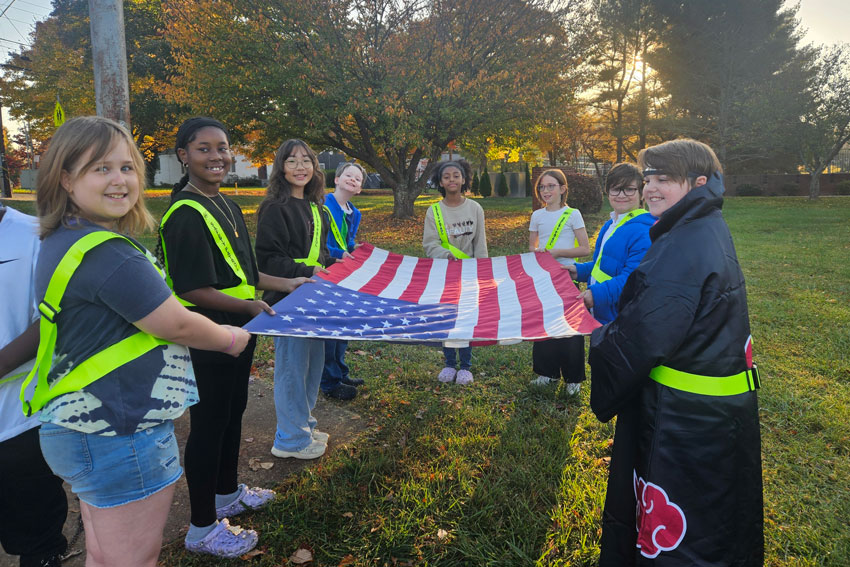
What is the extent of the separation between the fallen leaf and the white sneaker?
91 cm

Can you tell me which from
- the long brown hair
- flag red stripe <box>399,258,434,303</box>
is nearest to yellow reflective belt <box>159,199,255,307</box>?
the long brown hair

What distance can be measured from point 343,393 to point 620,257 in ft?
8.75

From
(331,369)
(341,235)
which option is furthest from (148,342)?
(331,369)

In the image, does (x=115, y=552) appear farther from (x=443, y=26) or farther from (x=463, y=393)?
(x=443, y=26)

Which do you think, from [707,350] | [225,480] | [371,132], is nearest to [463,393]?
[225,480]

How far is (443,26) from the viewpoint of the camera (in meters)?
15.2

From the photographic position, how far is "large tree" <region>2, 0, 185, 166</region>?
2247cm

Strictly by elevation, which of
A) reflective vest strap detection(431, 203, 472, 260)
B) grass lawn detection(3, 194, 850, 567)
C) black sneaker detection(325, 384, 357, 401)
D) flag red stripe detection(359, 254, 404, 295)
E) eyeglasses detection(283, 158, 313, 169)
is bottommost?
grass lawn detection(3, 194, 850, 567)

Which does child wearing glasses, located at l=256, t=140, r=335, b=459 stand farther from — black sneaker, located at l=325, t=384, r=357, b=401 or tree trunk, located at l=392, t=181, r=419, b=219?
tree trunk, located at l=392, t=181, r=419, b=219

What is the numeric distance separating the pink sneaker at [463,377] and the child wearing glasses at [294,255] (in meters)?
1.70

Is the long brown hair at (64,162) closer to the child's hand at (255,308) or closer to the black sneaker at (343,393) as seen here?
the child's hand at (255,308)

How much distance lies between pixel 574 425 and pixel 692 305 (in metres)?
2.57

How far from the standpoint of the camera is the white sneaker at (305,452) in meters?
3.78

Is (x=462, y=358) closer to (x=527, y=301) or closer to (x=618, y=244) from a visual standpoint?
(x=527, y=301)
